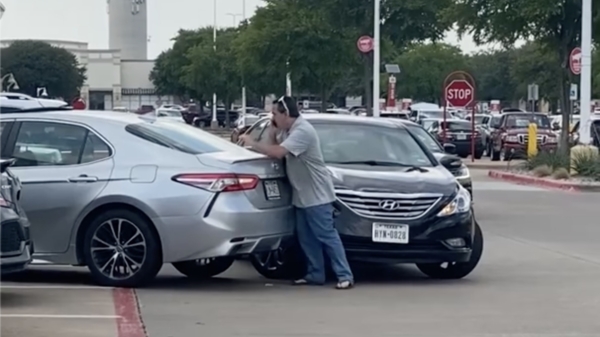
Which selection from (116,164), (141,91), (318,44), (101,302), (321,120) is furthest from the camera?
(141,91)

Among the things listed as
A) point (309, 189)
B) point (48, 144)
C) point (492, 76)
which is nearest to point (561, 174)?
point (309, 189)

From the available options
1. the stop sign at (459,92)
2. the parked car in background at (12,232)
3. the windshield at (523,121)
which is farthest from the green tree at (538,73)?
the parked car in background at (12,232)

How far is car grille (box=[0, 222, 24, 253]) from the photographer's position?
31.9 feet

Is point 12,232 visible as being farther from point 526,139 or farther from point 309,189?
point 526,139

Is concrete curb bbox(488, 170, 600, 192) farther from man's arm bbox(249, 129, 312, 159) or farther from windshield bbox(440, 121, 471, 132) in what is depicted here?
man's arm bbox(249, 129, 312, 159)

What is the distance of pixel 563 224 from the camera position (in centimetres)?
1933

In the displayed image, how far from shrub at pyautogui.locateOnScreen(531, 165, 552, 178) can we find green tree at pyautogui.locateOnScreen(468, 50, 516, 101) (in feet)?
222

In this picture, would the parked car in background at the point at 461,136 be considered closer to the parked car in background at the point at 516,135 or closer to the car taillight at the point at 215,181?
the parked car in background at the point at 516,135

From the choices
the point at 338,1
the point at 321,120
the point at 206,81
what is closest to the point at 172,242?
the point at 321,120

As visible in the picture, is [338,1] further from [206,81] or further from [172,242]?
[206,81]

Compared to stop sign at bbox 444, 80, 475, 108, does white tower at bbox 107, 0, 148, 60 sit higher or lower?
higher

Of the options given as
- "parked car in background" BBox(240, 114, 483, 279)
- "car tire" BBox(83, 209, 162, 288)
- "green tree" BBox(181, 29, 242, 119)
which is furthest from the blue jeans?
"green tree" BBox(181, 29, 242, 119)

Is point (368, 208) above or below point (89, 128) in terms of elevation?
below

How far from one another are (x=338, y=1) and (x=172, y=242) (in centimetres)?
3355
